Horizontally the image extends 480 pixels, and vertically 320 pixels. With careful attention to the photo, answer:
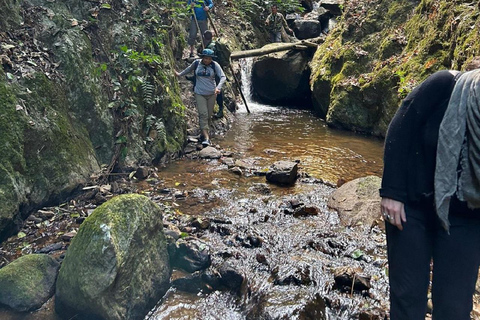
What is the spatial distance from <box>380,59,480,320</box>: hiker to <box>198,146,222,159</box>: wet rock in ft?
21.7

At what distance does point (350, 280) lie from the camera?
13.0 feet

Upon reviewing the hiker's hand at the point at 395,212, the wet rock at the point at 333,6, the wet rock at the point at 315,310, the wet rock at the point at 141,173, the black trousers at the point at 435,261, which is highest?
the wet rock at the point at 333,6

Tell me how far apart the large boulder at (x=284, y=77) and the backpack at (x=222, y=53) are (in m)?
2.89

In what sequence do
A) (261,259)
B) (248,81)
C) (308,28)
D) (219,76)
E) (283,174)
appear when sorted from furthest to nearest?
(308,28) → (248,81) → (219,76) → (283,174) → (261,259)

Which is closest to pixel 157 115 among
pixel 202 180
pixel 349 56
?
pixel 202 180

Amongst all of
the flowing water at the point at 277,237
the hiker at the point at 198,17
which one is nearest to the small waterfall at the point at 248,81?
the hiker at the point at 198,17

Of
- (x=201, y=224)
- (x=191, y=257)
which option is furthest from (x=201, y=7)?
(x=191, y=257)

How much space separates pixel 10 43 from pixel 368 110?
9.09m

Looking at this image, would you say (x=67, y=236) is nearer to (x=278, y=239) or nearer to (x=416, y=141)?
(x=278, y=239)

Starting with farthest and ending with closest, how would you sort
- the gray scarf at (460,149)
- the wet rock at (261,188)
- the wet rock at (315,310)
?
1. the wet rock at (261,188)
2. the wet rock at (315,310)
3. the gray scarf at (460,149)

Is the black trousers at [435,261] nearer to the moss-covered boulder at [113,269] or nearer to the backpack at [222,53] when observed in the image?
the moss-covered boulder at [113,269]

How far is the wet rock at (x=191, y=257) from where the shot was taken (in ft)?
14.2

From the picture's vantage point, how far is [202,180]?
23.7 feet

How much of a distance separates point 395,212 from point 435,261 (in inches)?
13.8
